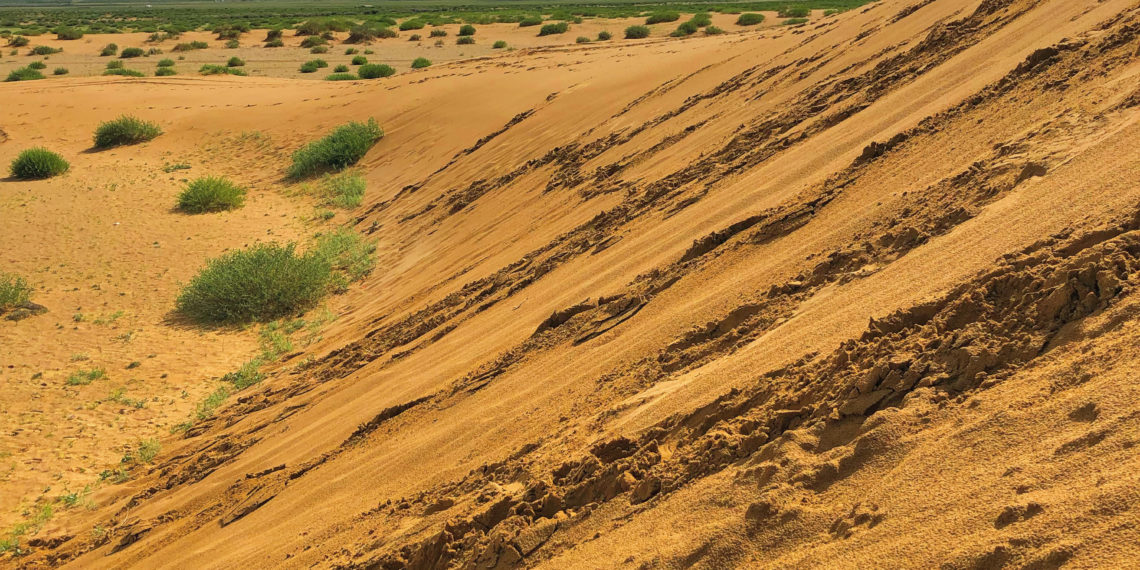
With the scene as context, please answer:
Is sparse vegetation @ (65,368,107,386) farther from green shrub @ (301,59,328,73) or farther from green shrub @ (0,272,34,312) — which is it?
green shrub @ (301,59,328,73)

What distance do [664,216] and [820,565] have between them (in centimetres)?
485

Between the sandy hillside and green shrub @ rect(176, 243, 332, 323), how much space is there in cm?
45

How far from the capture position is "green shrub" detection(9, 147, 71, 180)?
17297mm

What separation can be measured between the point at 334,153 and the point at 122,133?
5703mm

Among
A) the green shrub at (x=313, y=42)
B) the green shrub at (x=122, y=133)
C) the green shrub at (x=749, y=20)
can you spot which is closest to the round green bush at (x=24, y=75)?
the green shrub at (x=313, y=42)

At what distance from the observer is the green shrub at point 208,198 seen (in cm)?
1509

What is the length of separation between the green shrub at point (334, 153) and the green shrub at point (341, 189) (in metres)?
0.38

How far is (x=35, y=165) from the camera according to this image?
17297 millimetres

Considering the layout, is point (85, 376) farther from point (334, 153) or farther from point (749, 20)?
point (749, 20)

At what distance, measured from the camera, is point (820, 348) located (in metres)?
3.77

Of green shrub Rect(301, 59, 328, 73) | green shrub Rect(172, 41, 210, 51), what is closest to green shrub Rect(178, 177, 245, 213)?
green shrub Rect(301, 59, 328, 73)

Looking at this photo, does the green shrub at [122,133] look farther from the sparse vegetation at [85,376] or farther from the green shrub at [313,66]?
the green shrub at [313,66]

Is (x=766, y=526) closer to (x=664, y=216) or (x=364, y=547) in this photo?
(x=364, y=547)

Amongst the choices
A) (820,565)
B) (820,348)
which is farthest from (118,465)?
(820,565)
